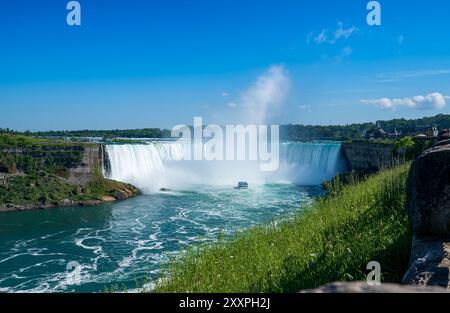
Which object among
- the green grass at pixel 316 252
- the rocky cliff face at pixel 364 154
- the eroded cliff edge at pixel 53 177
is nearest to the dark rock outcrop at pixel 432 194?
the green grass at pixel 316 252

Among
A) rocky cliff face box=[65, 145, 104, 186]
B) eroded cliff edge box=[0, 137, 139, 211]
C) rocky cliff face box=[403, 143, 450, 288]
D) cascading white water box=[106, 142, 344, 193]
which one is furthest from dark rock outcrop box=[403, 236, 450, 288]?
rocky cliff face box=[65, 145, 104, 186]

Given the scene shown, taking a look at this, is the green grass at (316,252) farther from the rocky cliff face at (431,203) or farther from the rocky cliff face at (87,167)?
the rocky cliff face at (87,167)

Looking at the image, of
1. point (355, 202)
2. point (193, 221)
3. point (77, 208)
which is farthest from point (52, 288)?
point (77, 208)

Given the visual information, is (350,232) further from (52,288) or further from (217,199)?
(217,199)

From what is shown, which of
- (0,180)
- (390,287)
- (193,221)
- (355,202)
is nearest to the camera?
(390,287)

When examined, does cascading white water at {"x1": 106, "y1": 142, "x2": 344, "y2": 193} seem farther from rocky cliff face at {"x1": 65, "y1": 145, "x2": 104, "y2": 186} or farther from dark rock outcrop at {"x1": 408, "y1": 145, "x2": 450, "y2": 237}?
dark rock outcrop at {"x1": 408, "y1": 145, "x2": 450, "y2": 237}
